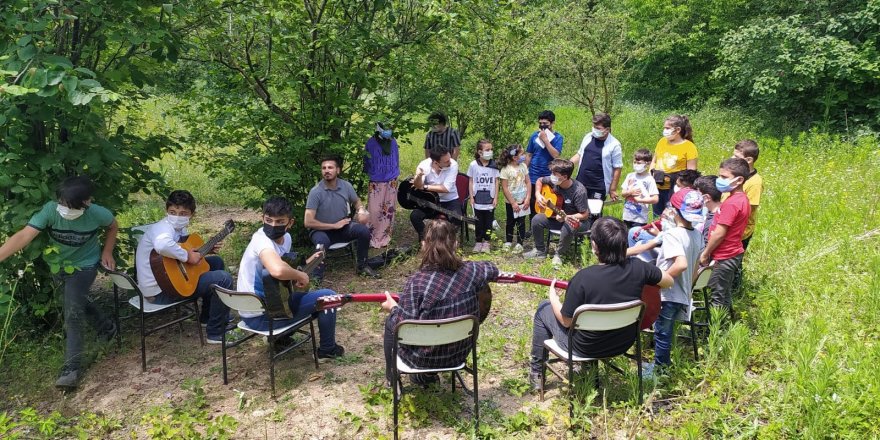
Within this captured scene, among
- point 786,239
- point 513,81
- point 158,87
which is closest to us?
point 158,87

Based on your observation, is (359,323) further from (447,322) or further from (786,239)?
(786,239)

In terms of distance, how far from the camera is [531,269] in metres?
6.48

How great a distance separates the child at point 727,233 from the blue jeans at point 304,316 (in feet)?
9.92

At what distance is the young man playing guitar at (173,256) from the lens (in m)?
4.49

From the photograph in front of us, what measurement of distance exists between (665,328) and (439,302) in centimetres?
173

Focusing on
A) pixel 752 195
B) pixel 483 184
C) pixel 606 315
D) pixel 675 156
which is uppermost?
pixel 675 156

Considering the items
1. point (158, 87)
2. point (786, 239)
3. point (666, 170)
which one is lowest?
point (786, 239)

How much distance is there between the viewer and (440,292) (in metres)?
3.53

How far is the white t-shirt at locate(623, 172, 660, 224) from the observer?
6129 mm

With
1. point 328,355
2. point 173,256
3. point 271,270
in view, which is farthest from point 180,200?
point 328,355

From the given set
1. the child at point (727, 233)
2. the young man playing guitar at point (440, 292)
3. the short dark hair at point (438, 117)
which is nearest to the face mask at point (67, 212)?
the young man playing guitar at point (440, 292)

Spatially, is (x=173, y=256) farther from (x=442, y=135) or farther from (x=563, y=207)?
(x=563, y=207)

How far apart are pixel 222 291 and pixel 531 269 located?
3638 mm

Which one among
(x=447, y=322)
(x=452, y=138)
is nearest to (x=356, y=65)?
(x=452, y=138)
